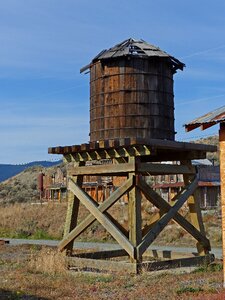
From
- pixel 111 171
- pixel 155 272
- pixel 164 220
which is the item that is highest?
pixel 111 171

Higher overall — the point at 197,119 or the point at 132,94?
the point at 132,94

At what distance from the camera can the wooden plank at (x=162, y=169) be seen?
43.7 ft

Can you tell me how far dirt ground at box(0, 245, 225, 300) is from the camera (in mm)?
9234

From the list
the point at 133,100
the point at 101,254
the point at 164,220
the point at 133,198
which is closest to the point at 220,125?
the point at 133,198

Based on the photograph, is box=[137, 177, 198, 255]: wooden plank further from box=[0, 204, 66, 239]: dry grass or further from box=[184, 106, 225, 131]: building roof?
box=[0, 204, 66, 239]: dry grass

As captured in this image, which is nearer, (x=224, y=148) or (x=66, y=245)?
(x=224, y=148)

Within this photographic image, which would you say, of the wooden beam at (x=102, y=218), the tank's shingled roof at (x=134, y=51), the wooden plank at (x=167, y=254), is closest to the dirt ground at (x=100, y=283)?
the wooden beam at (x=102, y=218)

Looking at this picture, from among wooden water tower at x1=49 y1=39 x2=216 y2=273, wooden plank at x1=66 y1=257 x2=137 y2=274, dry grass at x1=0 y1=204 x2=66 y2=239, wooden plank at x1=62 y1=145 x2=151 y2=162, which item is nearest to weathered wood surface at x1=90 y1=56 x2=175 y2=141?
wooden water tower at x1=49 y1=39 x2=216 y2=273

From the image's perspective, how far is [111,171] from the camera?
13.7 m

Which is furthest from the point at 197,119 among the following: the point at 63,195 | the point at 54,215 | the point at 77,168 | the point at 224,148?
the point at 63,195

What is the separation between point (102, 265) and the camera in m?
13.3

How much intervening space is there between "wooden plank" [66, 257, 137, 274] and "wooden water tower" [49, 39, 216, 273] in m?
0.03

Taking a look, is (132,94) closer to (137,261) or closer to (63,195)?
(137,261)

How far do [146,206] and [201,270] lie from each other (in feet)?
71.8
